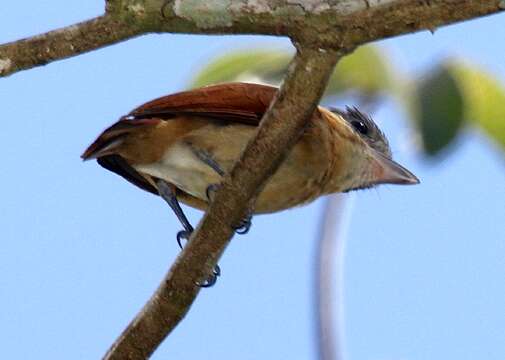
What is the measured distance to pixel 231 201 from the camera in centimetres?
464

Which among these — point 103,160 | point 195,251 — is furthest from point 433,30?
point 103,160

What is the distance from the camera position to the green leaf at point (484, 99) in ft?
17.4

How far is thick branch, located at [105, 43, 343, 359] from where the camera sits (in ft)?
14.5

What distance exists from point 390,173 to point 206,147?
1019 mm

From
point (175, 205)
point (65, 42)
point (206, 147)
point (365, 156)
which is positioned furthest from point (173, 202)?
point (65, 42)

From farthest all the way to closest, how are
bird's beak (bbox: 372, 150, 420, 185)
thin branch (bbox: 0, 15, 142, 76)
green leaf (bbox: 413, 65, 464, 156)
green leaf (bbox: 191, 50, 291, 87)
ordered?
bird's beak (bbox: 372, 150, 420, 185)
green leaf (bbox: 191, 50, 291, 87)
green leaf (bbox: 413, 65, 464, 156)
thin branch (bbox: 0, 15, 142, 76)

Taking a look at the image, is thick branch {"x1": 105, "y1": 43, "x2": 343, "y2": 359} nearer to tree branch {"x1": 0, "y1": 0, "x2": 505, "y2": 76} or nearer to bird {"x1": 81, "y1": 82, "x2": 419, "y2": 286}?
tree branch {"x1": 0, "y1": 0, "x2": 505, "y2": 76}

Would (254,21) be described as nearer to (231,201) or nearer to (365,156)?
(231,201)

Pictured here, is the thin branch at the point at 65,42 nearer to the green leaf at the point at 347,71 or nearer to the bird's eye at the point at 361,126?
the green leaf at the point at 347,71

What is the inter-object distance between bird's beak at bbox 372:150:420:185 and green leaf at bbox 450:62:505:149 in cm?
68

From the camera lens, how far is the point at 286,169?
555cm

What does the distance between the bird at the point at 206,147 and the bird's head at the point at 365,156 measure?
0.08 m

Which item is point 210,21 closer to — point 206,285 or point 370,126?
point 206,285

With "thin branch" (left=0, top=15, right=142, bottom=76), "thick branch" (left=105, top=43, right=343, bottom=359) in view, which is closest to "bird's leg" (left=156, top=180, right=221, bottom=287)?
"thick branch" (left=105, top=43, right=343, bottom=359)
